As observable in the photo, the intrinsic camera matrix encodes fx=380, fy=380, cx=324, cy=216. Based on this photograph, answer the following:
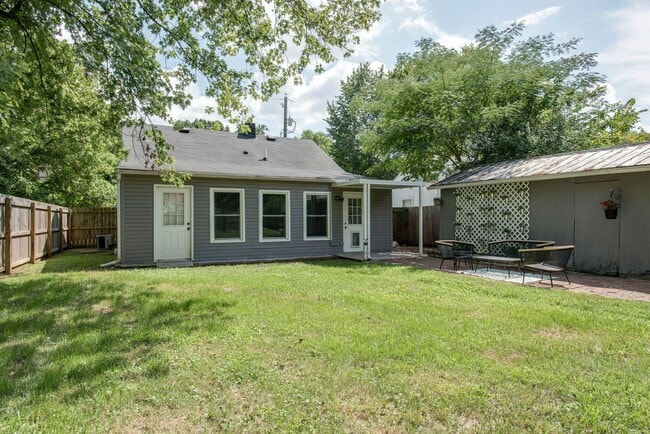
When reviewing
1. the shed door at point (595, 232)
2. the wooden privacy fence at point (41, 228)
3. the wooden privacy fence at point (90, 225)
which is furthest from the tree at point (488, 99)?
the wooden privacy fence at point (41, 228)

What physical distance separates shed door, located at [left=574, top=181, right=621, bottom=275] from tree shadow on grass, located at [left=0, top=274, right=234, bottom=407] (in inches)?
330

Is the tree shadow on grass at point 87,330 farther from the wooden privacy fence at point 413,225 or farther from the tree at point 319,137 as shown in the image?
the tree at point 319,137

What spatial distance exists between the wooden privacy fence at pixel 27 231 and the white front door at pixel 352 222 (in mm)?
8725

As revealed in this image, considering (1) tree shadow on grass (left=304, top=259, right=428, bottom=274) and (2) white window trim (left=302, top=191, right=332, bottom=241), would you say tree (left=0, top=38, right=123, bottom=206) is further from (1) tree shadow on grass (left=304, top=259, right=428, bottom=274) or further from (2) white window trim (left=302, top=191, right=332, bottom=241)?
(1) tree shadow on grass (left=304, top=259, right=428, bottom=274)

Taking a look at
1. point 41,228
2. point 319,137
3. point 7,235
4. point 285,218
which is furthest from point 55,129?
point 319,137

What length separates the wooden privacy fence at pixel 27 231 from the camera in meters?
8.23

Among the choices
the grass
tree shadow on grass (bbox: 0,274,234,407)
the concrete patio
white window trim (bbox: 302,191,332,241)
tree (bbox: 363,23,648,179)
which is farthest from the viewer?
tree (bbox: 363,23,648,179)

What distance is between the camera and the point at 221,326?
4430 millimetres

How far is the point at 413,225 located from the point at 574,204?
7.99 m

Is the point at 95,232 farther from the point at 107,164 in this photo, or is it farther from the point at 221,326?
the point at 221,326

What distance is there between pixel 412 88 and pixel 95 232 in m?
13.9

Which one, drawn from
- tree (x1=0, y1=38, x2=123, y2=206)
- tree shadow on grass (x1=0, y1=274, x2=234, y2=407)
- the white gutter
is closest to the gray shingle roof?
the white gutter

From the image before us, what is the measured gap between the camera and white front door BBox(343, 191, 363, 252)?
41.9ft

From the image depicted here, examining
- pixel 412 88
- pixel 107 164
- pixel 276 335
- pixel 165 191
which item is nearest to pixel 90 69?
pixel 165 191
